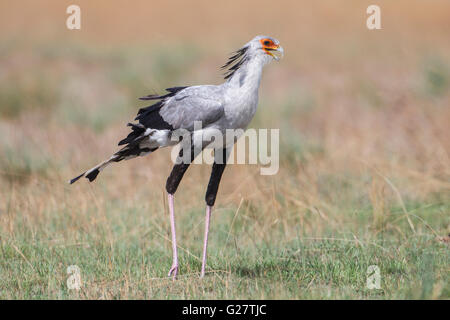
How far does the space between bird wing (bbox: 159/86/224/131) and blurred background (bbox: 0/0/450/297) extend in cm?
98

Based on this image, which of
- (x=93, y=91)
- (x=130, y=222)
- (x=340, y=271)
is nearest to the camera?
(x=340, y=271)

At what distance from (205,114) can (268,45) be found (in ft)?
2.61

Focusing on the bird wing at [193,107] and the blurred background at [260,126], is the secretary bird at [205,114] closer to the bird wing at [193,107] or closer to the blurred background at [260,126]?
the bird wing at [193,107]

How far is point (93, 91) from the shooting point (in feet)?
46.2

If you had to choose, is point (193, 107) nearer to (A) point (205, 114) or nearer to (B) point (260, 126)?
(A) point (205, 114)

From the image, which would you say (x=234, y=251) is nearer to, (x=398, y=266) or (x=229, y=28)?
(x=398, y=266)

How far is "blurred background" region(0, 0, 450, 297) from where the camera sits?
22.0ft

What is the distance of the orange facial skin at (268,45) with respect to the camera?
5.06m

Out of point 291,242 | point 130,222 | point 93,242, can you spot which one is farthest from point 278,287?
point 130,222

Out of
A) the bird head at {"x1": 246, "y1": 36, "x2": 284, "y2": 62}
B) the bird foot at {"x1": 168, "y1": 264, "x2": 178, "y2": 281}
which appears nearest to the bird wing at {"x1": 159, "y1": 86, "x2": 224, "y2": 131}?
the bird head at {"x1": 246, "y1": 36, "x2": 284, "y2": 62}

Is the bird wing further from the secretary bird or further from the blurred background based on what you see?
the blurred background

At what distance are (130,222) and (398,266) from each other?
303 cm
